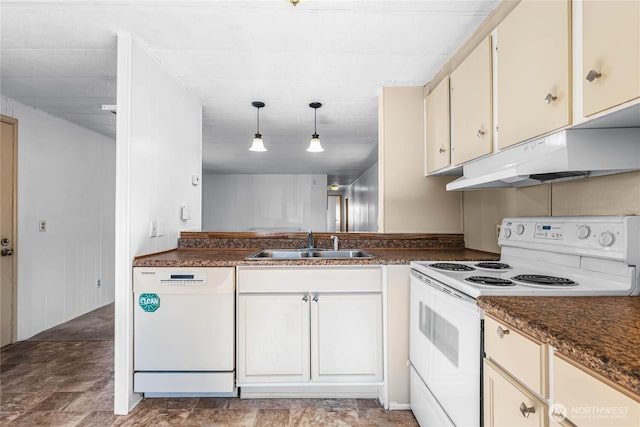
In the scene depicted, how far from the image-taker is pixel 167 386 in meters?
1.89

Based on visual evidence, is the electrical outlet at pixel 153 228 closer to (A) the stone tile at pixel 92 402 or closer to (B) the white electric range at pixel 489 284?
(A) the stone tile at pixel 92 402

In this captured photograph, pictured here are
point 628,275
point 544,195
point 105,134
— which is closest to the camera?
A: point 628,275

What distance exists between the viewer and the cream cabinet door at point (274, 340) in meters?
1.92

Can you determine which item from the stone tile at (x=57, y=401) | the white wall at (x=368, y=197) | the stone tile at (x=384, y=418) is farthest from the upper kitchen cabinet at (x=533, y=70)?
the white wall at (x=368, y=197)

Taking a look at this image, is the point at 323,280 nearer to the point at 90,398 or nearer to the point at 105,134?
the point at 90,398

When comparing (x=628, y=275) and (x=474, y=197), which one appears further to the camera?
(x=474, y=197)

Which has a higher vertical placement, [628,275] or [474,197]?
[474,197]

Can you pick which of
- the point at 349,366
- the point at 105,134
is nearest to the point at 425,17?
the point at 349,366

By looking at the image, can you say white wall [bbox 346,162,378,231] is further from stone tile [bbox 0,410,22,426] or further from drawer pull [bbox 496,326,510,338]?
stone tile [bbox 0,410,22,426]

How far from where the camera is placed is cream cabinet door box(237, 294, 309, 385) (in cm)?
192

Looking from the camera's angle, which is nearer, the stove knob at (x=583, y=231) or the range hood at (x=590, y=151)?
the range hood at (x=590, y=151)

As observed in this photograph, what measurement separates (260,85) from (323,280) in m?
1.64

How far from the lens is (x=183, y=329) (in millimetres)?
1887

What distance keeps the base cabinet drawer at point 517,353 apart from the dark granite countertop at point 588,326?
0.10 ft
